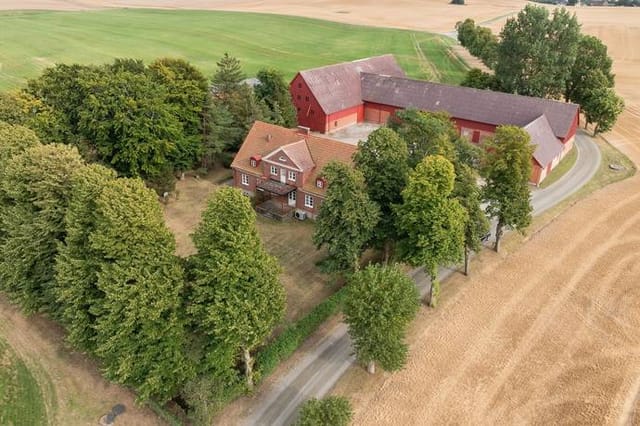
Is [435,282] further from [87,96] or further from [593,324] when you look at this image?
[87,96]

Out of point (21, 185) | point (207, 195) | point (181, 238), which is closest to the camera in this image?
point (21, 185)

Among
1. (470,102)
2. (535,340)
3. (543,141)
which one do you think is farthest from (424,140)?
(470,102)

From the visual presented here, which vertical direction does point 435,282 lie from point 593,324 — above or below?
above

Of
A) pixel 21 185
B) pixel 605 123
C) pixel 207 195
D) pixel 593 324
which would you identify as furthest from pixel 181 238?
pixel 605 123

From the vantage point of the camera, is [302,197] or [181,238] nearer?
[181,238]

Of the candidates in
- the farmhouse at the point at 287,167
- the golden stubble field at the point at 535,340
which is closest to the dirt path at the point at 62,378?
the golden stubble field at the point at 535,340

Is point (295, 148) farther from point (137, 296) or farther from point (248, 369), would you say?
point (137, 296)

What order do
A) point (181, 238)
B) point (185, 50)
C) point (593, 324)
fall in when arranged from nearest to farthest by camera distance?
point (593, 324) < point (181, 238) < point (185, 50)
